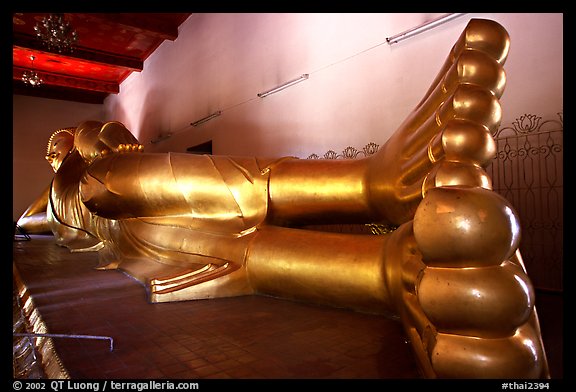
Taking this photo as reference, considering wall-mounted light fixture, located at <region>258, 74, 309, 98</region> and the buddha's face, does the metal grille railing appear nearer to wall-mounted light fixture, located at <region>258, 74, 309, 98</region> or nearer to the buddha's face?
wall-mounted light fixture, located at <region>258, 74, 309, 98</region>

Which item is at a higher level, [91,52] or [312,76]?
[91,52]

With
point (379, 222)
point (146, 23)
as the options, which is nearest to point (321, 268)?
point (379, 222)

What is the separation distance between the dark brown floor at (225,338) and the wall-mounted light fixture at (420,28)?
1437 millimetres

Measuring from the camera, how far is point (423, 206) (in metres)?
0.49

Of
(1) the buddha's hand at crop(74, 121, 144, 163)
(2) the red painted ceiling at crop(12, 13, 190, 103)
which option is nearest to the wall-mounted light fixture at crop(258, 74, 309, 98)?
(1) the buddha's hand at crop(74, 121, 144, 163)

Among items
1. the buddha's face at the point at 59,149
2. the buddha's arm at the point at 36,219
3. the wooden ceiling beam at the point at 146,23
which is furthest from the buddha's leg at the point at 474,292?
the wooden ceiling beam at the point at 146,23

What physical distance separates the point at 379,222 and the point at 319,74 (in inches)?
74.8

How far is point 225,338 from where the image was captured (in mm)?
780

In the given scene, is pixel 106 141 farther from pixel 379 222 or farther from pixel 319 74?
pixel 319 74

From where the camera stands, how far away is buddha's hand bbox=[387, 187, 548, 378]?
1.39 feet

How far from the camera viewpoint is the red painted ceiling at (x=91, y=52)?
4605mm

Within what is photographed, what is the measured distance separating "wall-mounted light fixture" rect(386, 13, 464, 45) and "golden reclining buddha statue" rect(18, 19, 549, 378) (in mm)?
1256

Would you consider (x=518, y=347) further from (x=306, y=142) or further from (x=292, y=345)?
(x=306, y=142)

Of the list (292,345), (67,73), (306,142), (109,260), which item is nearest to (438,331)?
(292,345)
